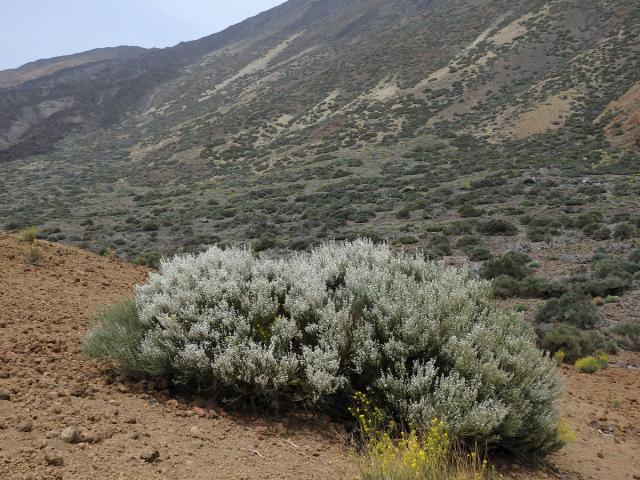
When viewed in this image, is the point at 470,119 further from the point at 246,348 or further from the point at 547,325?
the point at 246,348

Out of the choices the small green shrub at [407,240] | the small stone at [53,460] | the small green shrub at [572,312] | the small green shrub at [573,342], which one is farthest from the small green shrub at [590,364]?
the small green shrub at [407,240]

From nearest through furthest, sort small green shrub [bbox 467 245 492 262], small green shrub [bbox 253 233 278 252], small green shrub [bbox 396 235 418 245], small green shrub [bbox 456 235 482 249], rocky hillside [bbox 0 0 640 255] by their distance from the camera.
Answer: small green shrub [bbox 467 245 492 262] → small green shrub [bbox 456 235 482 249] → small green shrub [bbox 396 235 418 245] → small green shrub [bbox 253 233 278 252] → rocky hillside [bbox 0 0 640 255]

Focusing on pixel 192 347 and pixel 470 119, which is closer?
pixel 192 347

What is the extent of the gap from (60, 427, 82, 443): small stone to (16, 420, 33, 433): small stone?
23cm

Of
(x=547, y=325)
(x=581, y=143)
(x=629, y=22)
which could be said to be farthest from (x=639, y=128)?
(x=547, y=325)

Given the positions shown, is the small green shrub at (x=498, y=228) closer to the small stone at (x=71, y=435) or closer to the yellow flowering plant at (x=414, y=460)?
the yellow flowering plant at (x=414, y=460)

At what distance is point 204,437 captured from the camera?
3.67 meters

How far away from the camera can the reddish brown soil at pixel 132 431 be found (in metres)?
3.17

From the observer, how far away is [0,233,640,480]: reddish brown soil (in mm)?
3168

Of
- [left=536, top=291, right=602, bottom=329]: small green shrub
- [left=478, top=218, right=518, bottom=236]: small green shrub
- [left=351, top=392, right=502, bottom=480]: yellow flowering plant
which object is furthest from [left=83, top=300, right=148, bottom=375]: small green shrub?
[left=478, top=218, right=518, bottom=236]: small green shrub

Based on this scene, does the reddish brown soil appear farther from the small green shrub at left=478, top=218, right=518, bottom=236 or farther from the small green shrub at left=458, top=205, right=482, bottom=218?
the small green shrub at left=458, top=205, right=482, bottom=218

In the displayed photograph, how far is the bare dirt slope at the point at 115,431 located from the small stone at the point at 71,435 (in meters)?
0.03

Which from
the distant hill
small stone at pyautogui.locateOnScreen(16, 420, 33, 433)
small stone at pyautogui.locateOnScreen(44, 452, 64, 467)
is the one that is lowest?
small stone at pyautogui.locateOnScreen(44, 452, 64, 467)

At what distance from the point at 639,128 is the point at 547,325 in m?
33.2
